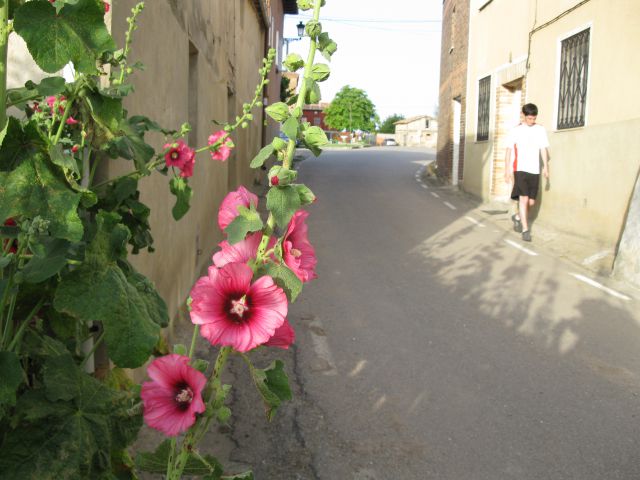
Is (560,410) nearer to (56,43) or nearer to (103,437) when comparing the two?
(103,437)

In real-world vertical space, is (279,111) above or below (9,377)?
above

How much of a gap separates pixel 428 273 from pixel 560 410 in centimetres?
405

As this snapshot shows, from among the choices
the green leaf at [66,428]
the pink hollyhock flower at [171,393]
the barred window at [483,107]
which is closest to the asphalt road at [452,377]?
the green leaf at [66,428]

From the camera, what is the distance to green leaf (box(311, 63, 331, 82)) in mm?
1388

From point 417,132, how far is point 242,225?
9642 cm

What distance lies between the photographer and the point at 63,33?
1.30 metres

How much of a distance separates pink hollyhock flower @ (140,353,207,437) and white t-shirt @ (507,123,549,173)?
34.1ft

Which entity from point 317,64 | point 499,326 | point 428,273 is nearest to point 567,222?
point 428,273

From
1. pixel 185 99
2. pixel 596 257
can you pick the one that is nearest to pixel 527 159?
pixel 596 257

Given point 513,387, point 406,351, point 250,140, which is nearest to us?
point 513,387

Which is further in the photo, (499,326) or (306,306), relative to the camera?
(306,306)

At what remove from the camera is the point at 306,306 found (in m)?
6.77

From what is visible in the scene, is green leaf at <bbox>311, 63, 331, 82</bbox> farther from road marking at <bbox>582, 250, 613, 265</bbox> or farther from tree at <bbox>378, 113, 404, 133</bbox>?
tree at <bbox>378, 113, 404, 133</bbox>

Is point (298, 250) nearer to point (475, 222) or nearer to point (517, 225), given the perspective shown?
point (517, 225)
